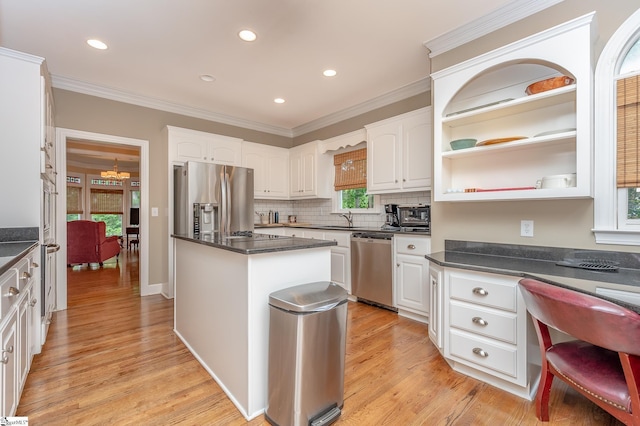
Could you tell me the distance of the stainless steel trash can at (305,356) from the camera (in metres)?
1.49

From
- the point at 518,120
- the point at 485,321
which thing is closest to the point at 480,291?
the point at 485,321

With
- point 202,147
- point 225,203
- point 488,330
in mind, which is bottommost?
point 488,330

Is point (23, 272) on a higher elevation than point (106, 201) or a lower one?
lower

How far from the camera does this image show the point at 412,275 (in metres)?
3.06

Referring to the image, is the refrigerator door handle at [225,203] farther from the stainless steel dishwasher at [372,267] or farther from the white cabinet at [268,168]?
the stainless steel dishwasher at [372,267]

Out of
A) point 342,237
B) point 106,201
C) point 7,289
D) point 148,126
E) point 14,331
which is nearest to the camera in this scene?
point 7,289

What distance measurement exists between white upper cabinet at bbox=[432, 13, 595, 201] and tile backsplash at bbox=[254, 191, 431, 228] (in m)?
1.10

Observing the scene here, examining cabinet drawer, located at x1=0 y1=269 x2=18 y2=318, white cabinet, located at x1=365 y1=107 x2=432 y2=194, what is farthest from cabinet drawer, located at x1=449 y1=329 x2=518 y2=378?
cabinet drawer, located at x1=0 y1=269 x2=18 y2=318

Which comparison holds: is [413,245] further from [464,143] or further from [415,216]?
[464,143]

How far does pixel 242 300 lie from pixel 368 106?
3434mm

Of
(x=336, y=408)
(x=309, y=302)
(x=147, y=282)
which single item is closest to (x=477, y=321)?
(x=336, y=408)

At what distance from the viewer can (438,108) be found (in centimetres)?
249

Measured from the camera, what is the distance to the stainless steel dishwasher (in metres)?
3.29

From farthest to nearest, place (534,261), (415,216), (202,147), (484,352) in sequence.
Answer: (202,147), (415,216), (534,261), (484,352)
